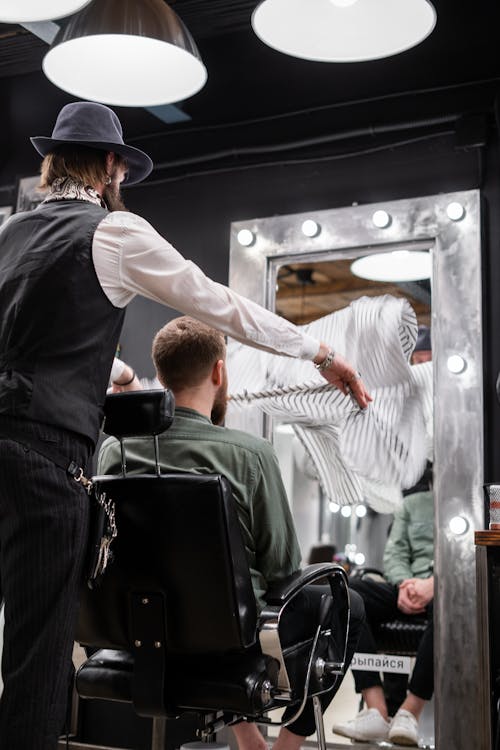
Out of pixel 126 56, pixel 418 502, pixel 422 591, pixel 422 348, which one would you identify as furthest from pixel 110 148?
pixel 422 591

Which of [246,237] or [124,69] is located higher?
[124,69]

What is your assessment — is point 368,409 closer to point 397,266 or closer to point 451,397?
point 451,397

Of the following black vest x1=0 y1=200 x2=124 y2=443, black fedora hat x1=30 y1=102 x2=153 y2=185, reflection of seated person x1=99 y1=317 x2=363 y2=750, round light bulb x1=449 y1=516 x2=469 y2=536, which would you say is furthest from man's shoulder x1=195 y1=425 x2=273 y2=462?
round light bulb x1=449 y1=516 x2=469 y2=536

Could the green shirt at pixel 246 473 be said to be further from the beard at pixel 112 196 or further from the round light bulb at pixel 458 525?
the round light bulb at pixel 458 525

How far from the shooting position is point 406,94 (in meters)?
3.82

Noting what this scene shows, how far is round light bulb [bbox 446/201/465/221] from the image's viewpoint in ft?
11.7

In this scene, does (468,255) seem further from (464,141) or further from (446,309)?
(464,141)

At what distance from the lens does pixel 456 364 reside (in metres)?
3.44

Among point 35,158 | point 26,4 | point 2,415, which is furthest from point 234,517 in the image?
point 35,158

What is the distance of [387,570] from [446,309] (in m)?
1.01

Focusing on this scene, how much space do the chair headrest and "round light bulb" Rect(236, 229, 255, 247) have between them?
2043mm

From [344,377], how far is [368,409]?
1.38 m

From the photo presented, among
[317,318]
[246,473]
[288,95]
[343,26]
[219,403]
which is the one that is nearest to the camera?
[246,473]

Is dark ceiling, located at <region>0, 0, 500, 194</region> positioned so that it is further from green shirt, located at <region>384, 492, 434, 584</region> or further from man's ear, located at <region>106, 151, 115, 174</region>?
man's ear, located at <region>106, 151, 115, 174</region>
